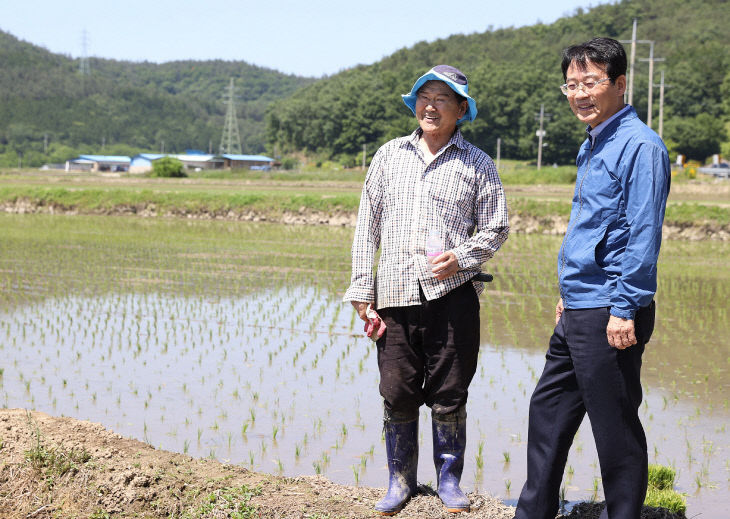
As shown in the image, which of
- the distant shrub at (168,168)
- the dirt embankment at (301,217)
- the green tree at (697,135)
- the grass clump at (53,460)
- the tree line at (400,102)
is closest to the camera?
the grass clump at (53,460)

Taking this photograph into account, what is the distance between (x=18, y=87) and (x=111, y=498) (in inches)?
5965

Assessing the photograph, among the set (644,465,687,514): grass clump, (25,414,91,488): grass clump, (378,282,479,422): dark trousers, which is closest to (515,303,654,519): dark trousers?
(378,282,479,422): dark trousers

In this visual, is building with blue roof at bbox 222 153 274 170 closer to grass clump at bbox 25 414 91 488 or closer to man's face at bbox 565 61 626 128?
grass clump at bbox 25 414 91 488

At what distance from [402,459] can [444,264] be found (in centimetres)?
82

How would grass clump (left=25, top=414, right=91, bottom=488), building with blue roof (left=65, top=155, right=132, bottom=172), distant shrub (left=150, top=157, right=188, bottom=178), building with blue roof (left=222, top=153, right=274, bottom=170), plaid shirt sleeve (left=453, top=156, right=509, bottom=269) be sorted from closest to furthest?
plaid shirt sleeve (left=453, top=156, right=509, bottom=269) → grass clump (left=25, top=414, right=91, bottom=488) → distant shrub (left=150, top=157, right=188, bottom=178) → building with blue roof (left=222, top=153, right=274, bottom=170) → building with blue roof (left=65, top=155, right=132, bottom=172)

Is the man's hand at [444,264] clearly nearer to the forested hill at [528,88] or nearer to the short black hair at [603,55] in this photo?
the short black hair at [603,55]

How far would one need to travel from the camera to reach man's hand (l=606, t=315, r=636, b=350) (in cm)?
259

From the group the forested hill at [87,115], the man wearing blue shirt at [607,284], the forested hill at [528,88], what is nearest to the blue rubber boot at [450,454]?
the man wearing blue shirt at [607,284]

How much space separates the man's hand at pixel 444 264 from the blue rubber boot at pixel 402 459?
2.11 ft

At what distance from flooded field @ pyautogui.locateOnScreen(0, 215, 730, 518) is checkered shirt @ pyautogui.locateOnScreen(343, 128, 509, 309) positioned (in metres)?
1.15

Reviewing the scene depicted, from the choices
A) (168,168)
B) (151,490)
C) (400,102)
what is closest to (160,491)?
(151,490)

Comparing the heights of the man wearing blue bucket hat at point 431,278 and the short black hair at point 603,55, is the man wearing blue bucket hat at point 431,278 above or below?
below

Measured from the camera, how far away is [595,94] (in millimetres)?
2805

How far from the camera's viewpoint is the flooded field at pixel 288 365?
173 inches
